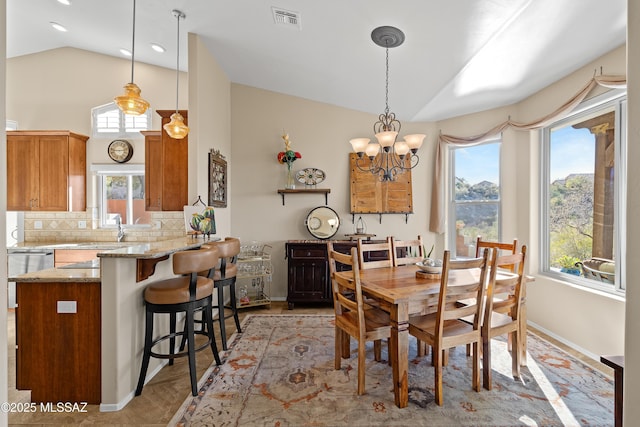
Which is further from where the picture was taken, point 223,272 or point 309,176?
point 309,176

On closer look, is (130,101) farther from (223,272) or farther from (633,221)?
(633,221)

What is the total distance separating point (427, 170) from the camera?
449cm

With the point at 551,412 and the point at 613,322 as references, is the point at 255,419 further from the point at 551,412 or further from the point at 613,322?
the point at 613,322

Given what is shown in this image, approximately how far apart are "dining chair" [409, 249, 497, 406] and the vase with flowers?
9.12 feet

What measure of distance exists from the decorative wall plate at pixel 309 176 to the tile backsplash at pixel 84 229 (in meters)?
1.86

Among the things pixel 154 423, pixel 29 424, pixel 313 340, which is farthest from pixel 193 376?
pixel 313 340

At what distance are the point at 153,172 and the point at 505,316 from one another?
4282 mm

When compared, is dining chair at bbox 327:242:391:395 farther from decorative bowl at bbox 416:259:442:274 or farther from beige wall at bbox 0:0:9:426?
beige wall at bbox 0:0:9:426

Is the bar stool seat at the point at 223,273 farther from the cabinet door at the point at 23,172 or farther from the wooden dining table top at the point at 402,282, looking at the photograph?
the cabinet door at the point at 23,172

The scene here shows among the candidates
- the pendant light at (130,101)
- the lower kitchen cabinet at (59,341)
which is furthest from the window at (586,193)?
the lower kitchen cabinet at (59,341)

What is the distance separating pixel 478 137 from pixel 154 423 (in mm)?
4555

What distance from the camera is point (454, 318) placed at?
200cm

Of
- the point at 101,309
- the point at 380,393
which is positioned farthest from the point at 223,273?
the point at 380,393

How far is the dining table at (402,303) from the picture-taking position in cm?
194
